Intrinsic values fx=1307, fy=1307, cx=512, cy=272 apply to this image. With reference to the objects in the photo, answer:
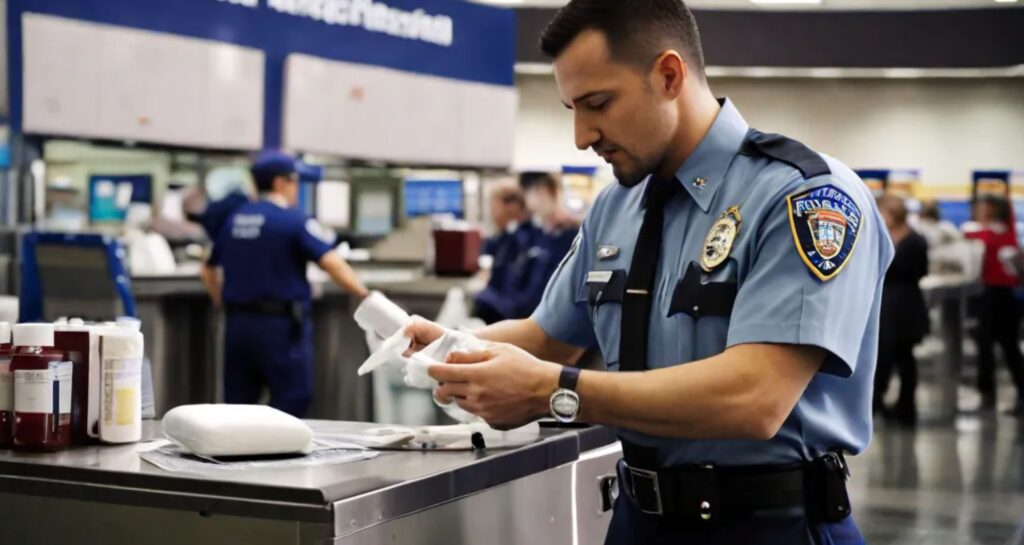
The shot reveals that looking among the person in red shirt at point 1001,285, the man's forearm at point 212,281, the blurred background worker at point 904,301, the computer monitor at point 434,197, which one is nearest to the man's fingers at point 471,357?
the man's forearm at point 212,281

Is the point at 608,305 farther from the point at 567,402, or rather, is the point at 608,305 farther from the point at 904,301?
the point at 904,301

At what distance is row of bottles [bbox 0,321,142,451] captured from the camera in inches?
Answer: 81.7

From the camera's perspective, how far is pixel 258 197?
5859 millimetres

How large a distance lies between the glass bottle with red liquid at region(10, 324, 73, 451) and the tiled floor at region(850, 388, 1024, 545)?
13.3 ft

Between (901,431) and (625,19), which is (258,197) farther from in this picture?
(901,431)

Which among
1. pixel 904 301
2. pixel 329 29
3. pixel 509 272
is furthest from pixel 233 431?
pixel 904 301

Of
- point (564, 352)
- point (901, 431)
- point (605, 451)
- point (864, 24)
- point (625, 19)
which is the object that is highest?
point (864, 24)

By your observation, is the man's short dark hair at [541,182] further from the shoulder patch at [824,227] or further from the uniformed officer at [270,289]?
the shoulder patch at [824,227]

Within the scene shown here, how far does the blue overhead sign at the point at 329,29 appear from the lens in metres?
7.51

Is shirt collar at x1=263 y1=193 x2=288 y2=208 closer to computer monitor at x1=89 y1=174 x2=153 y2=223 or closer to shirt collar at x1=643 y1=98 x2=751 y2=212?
shirt collar at x1=643 y1=98 x2=751 y2=212

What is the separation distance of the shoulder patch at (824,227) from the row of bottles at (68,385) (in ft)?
3.62

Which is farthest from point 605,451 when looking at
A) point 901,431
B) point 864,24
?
point 864,24

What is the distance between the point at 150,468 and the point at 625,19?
949 mm

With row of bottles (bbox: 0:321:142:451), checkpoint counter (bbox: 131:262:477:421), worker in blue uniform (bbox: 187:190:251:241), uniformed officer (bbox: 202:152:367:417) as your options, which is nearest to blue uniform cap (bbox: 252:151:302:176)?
uniformed officer (bbox: 202:152:367:417)
